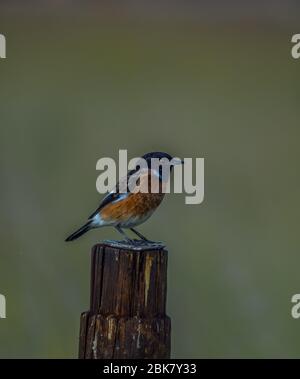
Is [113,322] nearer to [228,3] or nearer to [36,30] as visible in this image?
[36,30]

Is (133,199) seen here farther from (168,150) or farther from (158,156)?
(168,150)

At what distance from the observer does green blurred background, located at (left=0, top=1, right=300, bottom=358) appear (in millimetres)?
9203

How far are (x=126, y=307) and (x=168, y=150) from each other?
6654mm

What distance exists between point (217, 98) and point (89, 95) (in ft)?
6.77

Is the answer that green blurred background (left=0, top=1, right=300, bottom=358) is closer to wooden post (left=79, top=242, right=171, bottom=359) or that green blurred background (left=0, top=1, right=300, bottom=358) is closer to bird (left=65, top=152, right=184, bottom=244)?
bird (left=65, top=152, right=184, bottom=244)

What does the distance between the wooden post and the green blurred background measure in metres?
3.08

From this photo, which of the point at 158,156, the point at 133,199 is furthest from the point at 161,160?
the point at 133,199

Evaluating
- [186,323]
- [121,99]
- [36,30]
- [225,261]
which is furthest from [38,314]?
[36,30]

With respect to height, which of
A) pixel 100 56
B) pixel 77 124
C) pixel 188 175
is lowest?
pixel 188 175

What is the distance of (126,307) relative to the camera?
5.46 metres

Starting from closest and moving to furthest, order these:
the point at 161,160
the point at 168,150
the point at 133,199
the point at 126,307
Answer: the point at 126,307 < the point at 161,160 < the point at 133,199 < the point at 168,150

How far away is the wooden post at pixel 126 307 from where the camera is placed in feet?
17.7

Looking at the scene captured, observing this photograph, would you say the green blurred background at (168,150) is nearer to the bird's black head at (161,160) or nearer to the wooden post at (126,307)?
the bird's black head at (161,160)

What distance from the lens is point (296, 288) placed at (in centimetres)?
999
